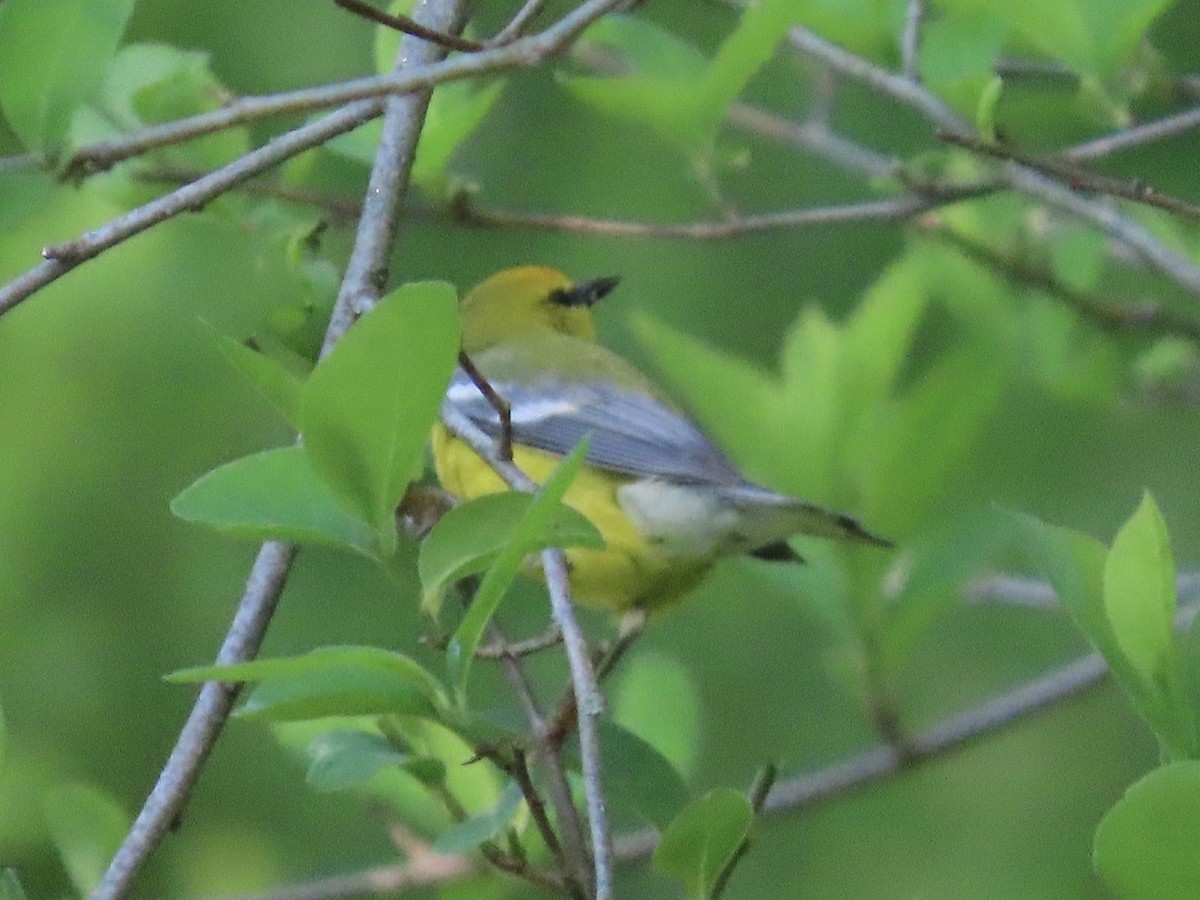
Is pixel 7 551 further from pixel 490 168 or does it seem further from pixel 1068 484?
pixel 1068 484

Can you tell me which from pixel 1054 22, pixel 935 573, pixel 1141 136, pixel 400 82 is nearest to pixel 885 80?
pixel 1054 22

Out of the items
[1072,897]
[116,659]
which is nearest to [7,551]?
[116,659]

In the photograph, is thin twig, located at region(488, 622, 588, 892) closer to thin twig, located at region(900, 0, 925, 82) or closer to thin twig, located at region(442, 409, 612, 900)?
thin twig, located at region(442, 409, 612, 900)

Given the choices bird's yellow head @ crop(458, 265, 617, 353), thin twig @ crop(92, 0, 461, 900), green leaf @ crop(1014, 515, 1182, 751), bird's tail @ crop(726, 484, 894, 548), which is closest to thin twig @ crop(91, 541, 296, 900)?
thin twig @ crop(92, 0, 461, 900)

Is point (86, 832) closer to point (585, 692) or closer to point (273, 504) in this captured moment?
point (273, 504)

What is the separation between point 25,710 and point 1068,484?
2.28 meters

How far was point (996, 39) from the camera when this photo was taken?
1.98 metres

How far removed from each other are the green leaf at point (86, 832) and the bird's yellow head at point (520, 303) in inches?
73.1

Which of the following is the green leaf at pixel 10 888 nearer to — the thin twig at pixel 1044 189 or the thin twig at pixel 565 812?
the thin twig at pixel 565 812

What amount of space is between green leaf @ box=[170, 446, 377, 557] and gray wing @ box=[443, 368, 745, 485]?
4.66ft

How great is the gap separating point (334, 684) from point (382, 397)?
19 centimetres

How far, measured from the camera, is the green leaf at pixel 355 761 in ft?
4.59

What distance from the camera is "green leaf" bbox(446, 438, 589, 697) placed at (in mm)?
1115

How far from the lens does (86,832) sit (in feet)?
5.78
